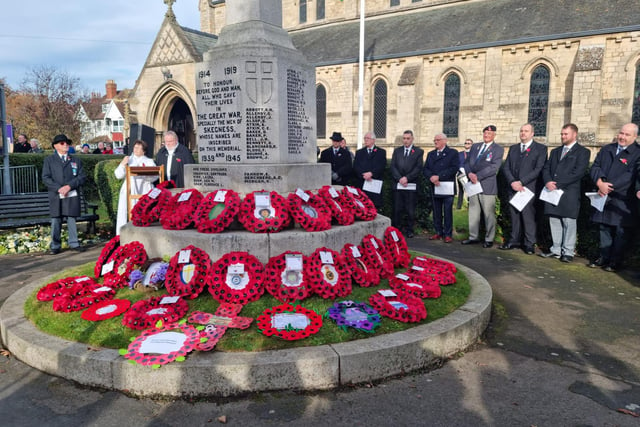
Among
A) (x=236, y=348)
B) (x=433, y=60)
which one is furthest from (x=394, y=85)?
(x=236, y=348)

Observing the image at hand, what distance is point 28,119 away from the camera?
38.0 meters

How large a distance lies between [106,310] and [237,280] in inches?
49.8

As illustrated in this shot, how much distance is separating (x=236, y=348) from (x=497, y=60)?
2352 centimetres

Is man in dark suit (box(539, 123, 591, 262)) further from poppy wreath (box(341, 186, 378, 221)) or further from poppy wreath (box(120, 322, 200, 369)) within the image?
poppy wreath (box(120, 322, 200, 369))

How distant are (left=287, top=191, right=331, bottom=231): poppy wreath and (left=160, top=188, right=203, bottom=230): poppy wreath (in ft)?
3.90

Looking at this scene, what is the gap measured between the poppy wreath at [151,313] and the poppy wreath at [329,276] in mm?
1302

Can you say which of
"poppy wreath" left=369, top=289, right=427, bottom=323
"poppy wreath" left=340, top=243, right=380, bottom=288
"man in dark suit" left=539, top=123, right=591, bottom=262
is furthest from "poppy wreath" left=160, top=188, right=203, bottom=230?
"man in dark suit" left=539, top=123, right=591, bottom=262

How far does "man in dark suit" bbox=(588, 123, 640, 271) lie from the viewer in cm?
616

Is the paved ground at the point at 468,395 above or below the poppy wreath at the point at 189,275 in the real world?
below

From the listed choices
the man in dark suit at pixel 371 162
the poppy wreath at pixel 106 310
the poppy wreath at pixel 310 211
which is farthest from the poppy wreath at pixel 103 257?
the man in dark suit at pixel 371 162

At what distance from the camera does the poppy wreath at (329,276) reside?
4.25 metres

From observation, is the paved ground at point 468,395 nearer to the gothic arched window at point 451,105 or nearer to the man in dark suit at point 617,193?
the man in dark suit at point 617,193

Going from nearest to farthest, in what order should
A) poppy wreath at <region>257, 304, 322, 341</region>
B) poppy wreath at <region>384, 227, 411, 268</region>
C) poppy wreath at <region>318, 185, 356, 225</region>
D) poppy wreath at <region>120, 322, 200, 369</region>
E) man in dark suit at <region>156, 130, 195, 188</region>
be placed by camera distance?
poppy wreath at <region>120, 322, 200, 369</region> < poppy wreath at <region>257, 304, 322, 341</region> < poppy wreath at <region>318, 185, 356, 225</region> < poppy wreath at <region>384, 227, 411, 268</region> < man in dark suit at <region>156, 130, 195, 188</region>

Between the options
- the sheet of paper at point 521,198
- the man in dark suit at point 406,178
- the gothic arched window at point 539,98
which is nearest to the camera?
the sheet of paper at point 521,198
